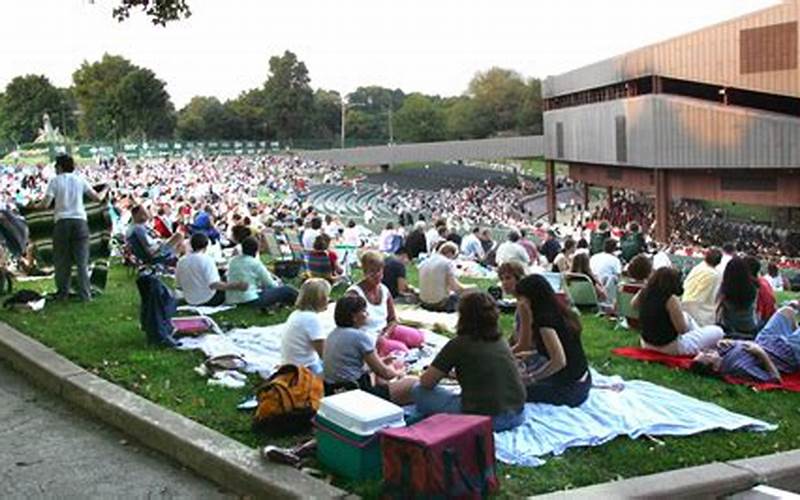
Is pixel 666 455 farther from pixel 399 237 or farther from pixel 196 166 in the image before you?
pixel 196 166

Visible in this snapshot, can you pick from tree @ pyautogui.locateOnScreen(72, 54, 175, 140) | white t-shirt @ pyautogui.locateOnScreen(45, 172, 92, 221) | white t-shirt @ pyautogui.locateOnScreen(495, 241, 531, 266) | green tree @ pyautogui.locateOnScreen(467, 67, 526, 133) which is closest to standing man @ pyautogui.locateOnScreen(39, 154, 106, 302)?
white t-shirt @ pyautogui.locateOnScreen(45, 172, 92, 221)

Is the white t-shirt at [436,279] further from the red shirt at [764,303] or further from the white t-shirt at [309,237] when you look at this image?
the white t-shirt at [309,237]

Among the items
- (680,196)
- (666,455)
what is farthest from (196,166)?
(666,455)

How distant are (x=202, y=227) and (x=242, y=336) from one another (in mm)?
6956

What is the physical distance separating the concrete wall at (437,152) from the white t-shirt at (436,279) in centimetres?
7286

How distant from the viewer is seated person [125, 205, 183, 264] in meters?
14.0

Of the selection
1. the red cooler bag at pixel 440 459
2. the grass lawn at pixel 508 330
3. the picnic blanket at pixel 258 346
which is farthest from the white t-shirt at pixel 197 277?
the red cooler bag at pixel 440 459

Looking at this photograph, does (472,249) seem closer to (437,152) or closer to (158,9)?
(158,9)

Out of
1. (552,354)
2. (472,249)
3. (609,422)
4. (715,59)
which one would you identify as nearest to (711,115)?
(715,59)

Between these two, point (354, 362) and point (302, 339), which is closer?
point (354, 362)

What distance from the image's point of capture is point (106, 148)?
66.7 m

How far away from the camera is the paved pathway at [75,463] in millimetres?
5535

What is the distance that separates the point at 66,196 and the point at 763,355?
319 inches

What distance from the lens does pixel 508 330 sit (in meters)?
10.1
